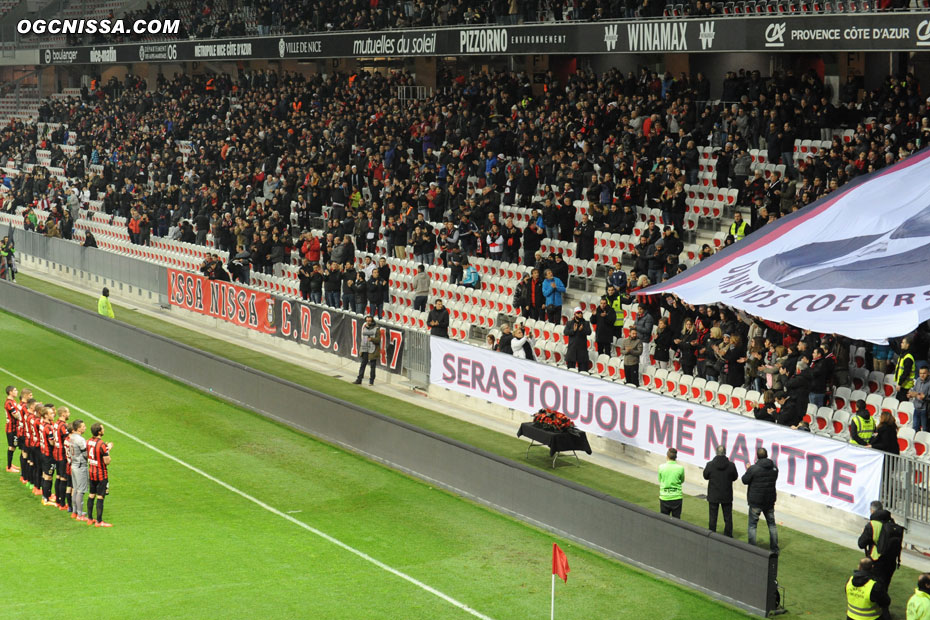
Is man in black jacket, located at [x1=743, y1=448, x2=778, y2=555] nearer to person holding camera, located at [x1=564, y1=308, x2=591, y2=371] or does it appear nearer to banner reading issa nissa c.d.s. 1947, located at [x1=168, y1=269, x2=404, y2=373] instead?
person holding camera, located at [x1=564, y1=308, x2=591, y2=371]

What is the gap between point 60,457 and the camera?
59.4ft

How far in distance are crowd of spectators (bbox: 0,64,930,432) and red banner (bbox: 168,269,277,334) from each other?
2.46ft

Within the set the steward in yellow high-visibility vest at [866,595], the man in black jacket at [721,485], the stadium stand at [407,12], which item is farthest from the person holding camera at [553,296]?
the steward in yellow high-visibility vest at [866,595]

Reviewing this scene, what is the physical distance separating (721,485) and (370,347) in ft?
38.7

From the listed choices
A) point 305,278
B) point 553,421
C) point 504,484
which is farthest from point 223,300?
point 504,484

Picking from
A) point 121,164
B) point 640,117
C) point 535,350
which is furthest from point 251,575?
point 121,164

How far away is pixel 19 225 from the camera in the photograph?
49531 millimetres

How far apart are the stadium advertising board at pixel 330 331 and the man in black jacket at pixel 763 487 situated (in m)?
11.6

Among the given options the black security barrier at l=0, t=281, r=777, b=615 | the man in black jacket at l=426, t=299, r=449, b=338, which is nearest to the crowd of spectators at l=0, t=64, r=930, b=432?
the man in black jacket at l=426, t=299, r=449, b=338

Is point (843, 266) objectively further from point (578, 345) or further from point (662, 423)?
point (578, 345)

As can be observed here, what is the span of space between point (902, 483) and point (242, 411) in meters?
13.3

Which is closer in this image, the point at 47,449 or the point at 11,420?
the point at 47,449

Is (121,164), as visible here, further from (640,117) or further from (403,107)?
(640,117)

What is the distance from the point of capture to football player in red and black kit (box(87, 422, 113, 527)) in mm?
17500
